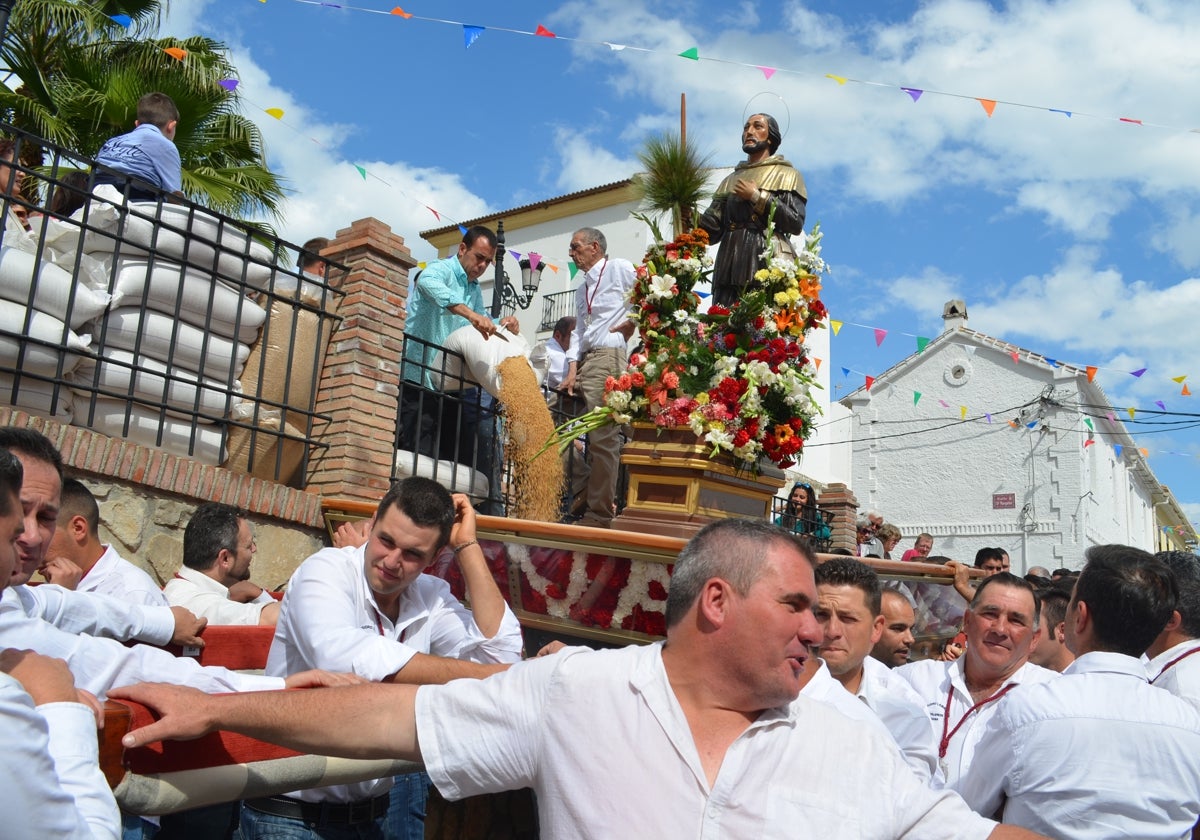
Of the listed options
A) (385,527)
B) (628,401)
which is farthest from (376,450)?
(385,527)

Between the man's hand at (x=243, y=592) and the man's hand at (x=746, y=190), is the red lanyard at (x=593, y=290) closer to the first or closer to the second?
the man's hand at (x=746, y=190)

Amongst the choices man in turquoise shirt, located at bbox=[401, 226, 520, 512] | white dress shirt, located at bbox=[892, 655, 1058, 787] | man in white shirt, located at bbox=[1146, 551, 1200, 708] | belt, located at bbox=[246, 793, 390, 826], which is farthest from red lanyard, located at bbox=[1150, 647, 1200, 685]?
man in turquoise shirt, located at bbox=[401, 226, 520, 512]

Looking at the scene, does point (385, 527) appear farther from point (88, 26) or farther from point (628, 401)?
point (88, 26)

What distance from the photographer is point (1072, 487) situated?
26.0 meters

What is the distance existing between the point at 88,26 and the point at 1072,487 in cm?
2407

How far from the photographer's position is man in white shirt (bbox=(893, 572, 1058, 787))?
3.88 m

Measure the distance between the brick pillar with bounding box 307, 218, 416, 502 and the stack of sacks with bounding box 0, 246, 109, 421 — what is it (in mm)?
1587

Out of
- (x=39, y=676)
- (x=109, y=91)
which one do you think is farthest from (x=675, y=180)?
(x=109, y=91)

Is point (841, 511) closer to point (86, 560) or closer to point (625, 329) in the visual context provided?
point (625, 329)

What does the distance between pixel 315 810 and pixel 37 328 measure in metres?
3.44

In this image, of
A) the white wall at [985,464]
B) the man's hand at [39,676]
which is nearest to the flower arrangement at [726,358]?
the man's hand at [39,676]

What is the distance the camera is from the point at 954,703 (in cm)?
396

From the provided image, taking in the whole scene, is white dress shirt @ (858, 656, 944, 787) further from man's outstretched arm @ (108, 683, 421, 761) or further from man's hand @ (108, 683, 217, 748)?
man's hand @ (108, 683, 217, 748)

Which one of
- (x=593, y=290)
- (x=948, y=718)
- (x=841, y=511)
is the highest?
(x=593, y=290)
